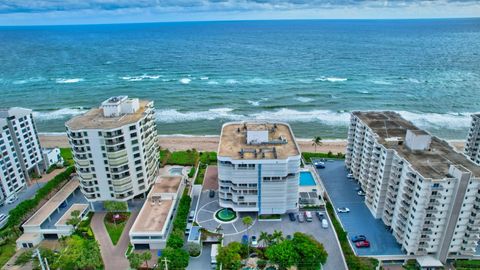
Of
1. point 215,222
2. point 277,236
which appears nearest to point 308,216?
point 277,236

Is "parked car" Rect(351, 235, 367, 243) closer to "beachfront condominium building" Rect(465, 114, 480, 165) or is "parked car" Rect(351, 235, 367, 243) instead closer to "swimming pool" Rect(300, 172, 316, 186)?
"swimming pool" Rect(300, 172, 316, 186)

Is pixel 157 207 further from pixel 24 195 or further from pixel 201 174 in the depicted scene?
pixel 24 195

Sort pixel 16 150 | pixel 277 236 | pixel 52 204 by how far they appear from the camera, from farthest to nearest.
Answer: pixel 16 150, pixel 52 204, pixel 277 236

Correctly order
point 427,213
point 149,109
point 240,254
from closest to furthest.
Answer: point 427,213 → point 240,254 → point 149,109

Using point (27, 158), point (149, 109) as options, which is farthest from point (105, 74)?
point (149, 109)

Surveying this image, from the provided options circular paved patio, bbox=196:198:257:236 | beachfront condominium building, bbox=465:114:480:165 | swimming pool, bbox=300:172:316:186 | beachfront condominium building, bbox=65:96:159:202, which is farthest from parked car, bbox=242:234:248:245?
beachfront condominium building, bbox=465:114:480:165

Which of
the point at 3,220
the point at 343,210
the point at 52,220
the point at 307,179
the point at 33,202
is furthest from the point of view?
the point at 307,179

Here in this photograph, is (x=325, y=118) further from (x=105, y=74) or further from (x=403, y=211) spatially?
(x=105, y=74)
